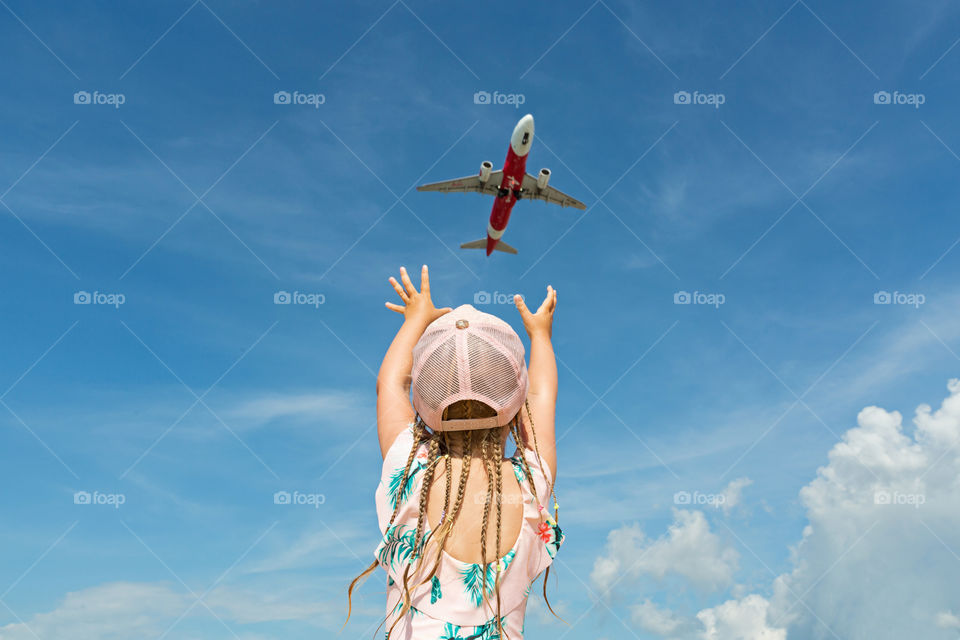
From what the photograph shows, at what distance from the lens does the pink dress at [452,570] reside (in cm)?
437

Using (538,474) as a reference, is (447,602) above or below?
below

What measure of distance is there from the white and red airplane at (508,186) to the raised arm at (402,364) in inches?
1110

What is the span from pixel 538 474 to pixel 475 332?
124cm

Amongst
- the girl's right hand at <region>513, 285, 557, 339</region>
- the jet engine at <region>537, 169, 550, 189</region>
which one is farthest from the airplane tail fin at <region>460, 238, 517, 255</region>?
the girl's right hand at <region>513, 285, 557, 339</region>

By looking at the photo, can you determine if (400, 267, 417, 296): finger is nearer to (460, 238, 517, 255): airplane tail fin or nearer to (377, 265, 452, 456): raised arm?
(377, 265, 452, 456): raised arm

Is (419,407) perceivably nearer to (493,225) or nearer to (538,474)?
(538,474)

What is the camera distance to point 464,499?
181 inches

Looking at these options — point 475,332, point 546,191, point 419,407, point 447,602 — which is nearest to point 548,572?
point 447,602

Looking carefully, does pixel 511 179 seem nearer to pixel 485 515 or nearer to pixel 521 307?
pixel 521 307

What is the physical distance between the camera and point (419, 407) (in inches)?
186

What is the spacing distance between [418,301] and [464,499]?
191 centimetres

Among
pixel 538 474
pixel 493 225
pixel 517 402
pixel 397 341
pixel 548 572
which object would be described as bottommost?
pixel 548 572

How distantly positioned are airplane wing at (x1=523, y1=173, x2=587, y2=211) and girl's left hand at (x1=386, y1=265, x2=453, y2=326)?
32326mm

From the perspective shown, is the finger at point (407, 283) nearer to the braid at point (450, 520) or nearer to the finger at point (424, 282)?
the finger at point (424, 282)
